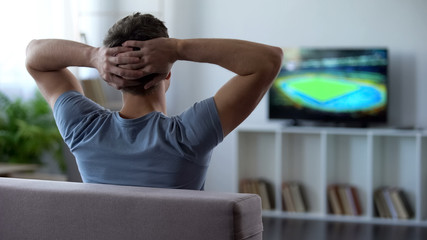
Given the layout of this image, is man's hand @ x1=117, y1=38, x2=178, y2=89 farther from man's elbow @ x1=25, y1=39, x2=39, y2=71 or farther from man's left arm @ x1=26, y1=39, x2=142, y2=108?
man's elbow @ x1=25, y1=39, x2=39, y2=71

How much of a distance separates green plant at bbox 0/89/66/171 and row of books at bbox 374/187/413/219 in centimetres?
270

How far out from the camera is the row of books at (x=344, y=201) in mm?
5207

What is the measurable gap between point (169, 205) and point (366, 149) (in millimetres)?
4372

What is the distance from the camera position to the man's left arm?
1448 millimetres

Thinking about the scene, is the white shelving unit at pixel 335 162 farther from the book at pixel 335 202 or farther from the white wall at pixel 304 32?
the white wall at pixel 304 32

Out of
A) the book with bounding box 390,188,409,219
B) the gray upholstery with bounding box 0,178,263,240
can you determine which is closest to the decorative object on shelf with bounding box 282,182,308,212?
the book with bounding box 390,188,409,219

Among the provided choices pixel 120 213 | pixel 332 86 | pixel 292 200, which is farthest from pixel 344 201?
pixel 120 213

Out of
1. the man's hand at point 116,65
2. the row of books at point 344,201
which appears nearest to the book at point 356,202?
the row of books at point 344,201

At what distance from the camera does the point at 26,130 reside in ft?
18.1

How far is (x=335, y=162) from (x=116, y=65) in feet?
13.7

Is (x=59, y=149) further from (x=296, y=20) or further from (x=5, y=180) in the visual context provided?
(x=5, y=180)

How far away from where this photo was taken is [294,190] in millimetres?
5375

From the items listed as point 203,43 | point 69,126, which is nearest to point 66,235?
point 69,126

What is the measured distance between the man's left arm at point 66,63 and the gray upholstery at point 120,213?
0.90ft
